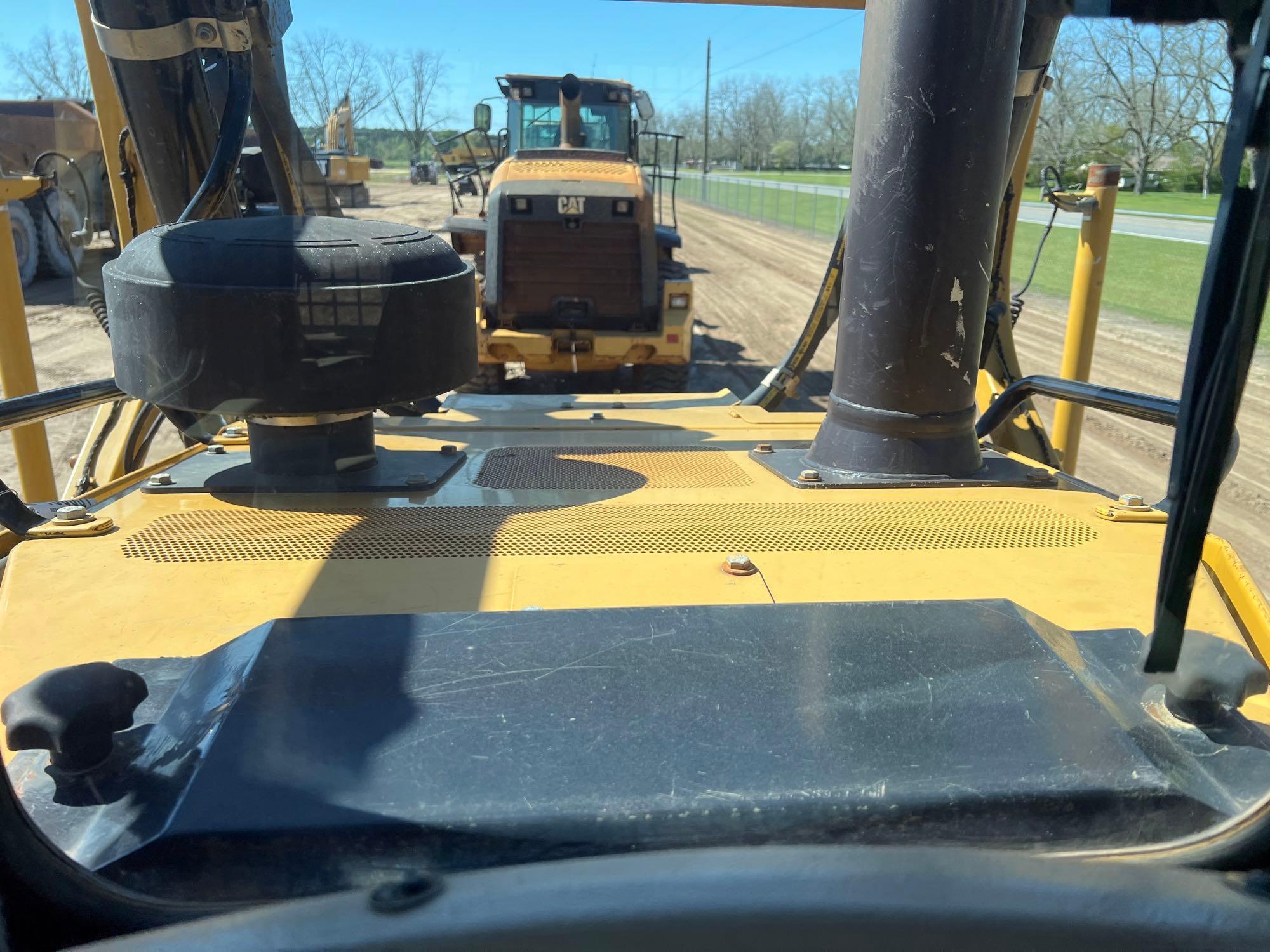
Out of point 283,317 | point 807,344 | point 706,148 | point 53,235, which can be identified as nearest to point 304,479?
point 283,317

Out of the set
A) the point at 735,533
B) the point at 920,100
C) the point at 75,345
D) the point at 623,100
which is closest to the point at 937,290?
the point at 920,100

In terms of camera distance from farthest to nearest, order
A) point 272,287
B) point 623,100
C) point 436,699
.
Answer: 1. point 623,100
2. point 272,287
3. point 436,699

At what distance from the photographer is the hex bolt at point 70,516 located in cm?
199

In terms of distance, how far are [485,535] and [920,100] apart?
4.23ft

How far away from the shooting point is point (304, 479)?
2.29 metres

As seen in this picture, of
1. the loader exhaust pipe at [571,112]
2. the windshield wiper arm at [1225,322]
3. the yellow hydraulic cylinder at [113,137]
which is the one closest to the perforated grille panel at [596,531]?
the windshield wiper arm at [1225,322]

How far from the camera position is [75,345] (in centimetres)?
1188

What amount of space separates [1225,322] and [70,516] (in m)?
2.00

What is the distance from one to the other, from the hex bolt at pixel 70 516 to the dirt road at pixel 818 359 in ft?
6.31

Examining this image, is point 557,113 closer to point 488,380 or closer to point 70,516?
point 488,380

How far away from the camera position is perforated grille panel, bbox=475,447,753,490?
2471 mm

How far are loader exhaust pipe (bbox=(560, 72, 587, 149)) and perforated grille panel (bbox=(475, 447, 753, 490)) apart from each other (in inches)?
311

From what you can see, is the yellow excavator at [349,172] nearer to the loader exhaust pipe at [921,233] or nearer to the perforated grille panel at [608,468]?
the perforated grille panel at [608,468]

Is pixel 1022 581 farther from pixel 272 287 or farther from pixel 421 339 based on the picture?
pixel 272 287
